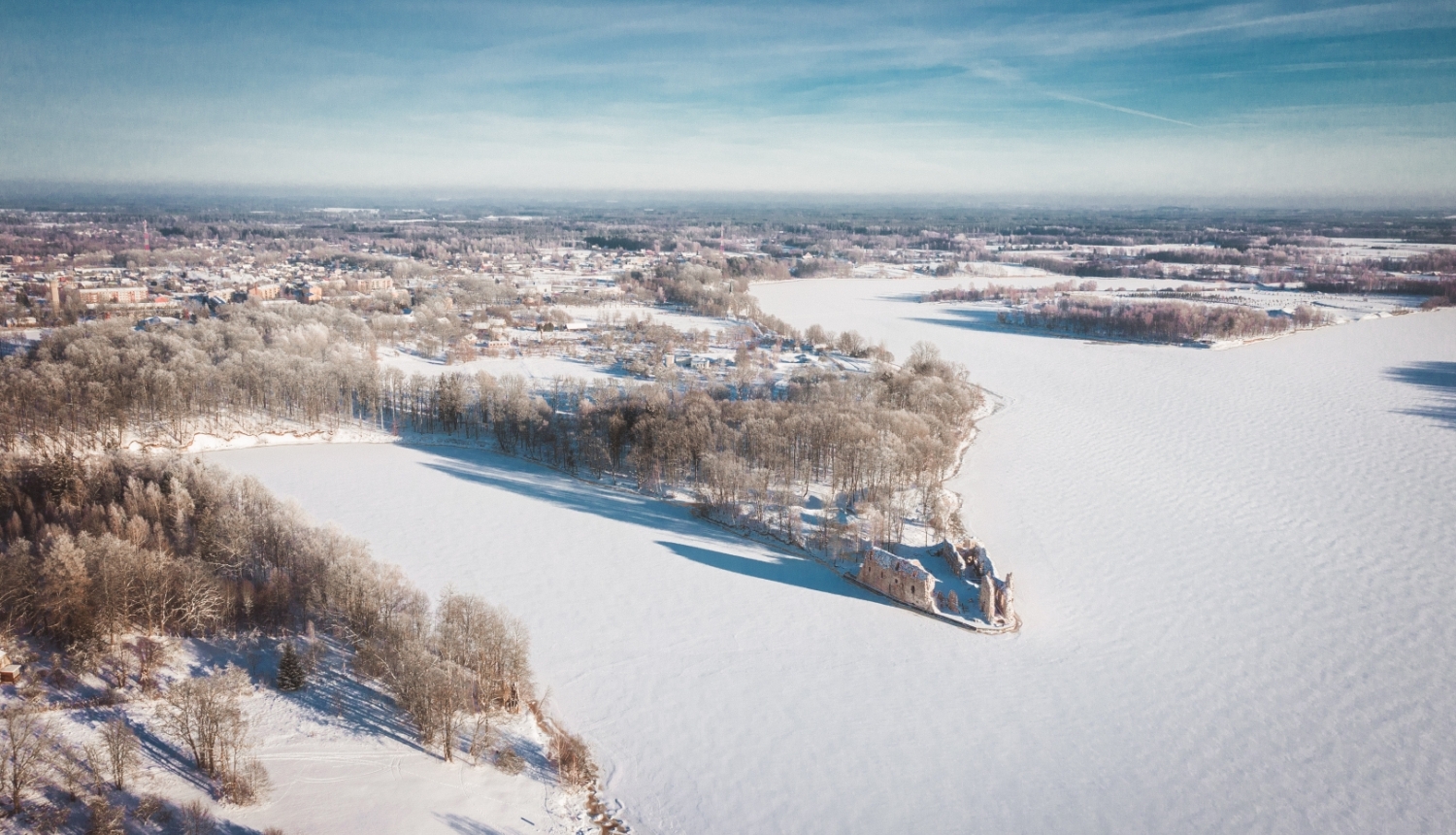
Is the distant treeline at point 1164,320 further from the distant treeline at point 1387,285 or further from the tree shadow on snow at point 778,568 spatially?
the tree shadow on snow at point 778,568

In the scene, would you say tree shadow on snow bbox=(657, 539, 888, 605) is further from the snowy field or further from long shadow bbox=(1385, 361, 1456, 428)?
long shadow bbox=(1385, 361, 1456, 428)

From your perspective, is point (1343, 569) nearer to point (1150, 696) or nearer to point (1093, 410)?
point (1150, 696)

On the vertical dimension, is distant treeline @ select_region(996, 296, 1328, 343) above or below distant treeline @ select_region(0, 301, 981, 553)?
above

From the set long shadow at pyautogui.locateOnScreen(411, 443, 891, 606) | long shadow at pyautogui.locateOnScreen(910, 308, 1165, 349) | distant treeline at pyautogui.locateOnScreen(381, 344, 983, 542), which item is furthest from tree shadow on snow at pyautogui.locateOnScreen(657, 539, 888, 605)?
long shadow at pyautogui.locateOnScreen(910, 308, 1165, 349)

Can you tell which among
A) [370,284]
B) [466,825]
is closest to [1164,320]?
[466,825]

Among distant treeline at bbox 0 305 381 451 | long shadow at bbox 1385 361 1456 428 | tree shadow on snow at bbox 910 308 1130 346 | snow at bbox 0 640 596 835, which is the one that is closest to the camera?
snow at bbox 0 640 596 835

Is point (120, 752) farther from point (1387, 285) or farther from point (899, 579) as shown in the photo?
point (1387, 285)

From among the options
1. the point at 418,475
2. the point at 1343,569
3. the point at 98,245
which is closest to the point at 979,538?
the point at 1343,569
